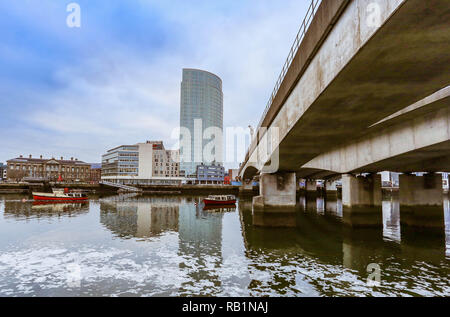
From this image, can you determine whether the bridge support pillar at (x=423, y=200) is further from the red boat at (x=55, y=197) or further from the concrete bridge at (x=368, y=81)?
the red boat at (x=55, y=197)

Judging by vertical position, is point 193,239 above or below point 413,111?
below

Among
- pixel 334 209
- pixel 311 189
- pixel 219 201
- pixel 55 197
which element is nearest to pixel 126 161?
pixel 55 197

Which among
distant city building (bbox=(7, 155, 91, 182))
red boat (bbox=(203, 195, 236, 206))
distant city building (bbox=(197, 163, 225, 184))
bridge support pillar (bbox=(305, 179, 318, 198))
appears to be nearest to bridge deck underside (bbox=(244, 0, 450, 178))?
red boat (bbox=(203, 195, 236, 206))

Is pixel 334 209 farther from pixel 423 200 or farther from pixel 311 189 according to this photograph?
pixel 311 189

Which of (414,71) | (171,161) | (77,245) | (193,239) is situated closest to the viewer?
(414,71)

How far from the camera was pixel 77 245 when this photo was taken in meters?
18.5

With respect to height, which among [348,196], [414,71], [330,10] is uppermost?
[330,10]

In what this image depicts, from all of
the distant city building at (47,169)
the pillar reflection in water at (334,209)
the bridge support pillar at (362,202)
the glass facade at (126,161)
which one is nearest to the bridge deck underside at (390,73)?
the bridge support pillar at (362,202)

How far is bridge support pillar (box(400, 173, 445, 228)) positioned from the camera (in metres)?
23.9
